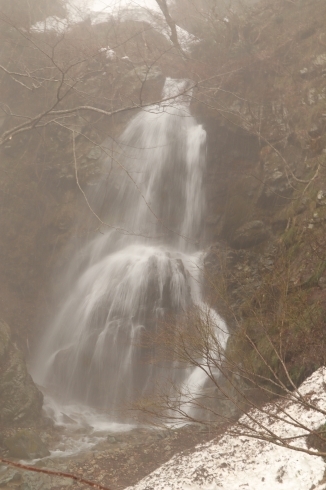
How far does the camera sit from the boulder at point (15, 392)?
9039mm

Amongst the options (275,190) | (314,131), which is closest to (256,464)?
(275,190)

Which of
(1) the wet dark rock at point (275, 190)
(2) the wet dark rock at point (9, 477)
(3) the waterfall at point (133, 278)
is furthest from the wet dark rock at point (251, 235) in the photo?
(2) the wet dark rock at point (9, 477)

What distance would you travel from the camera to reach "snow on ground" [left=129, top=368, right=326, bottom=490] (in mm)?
4777

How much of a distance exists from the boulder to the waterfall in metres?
1.46

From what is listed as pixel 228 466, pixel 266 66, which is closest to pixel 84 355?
pixel 228 466

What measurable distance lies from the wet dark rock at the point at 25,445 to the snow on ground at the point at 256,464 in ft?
8.72

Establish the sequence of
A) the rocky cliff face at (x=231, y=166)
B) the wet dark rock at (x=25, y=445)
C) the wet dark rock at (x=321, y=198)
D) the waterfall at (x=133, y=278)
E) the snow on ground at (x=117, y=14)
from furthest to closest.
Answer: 1. the snow on ground at (x=117, y=14)
2. the waterfall at (x=133, y=278)
3. the rocky cliff face at (x=231, y=166)
4. the wet dark rock at (x=321, y=198)
5. the wet dark rock at (x=25, y=445)

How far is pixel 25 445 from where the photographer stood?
7961mm

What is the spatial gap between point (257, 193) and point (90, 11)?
16439mm

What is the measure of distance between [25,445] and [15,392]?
164 cm

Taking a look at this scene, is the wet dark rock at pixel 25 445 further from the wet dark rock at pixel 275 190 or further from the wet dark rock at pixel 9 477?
the wet dark rock at pixel 275 190

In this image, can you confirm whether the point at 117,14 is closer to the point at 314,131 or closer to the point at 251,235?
the point at 314,131

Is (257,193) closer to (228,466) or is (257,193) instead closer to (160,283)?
(160,283)

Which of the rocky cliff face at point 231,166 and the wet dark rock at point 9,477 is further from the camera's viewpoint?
the rocky cliff face at point 231,166
